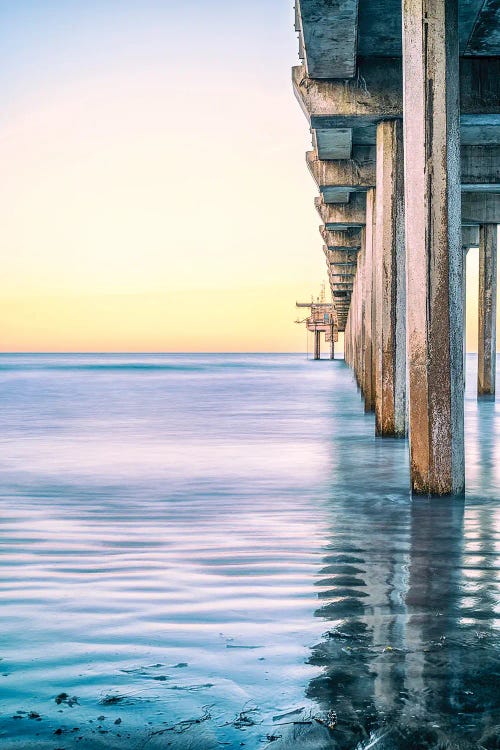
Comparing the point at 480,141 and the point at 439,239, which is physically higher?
the point at 480,141

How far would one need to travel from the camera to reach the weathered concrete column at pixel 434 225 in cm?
712

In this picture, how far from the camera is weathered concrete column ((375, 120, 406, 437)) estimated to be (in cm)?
1228

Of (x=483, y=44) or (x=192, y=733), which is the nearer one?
(x=192, y=733)

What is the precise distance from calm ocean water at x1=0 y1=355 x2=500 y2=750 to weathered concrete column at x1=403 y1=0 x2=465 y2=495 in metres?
0.80

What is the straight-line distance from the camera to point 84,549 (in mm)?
5781

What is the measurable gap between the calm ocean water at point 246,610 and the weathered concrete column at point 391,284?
122 inches

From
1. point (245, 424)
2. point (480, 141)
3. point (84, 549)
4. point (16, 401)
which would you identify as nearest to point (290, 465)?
point (84, 549)

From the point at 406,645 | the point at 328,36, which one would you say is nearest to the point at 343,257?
the point at 328,36

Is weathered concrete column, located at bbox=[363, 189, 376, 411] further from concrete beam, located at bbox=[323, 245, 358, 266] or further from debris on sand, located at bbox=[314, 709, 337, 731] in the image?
debris on sand, located at bbox=[314, 709, 337, 731]

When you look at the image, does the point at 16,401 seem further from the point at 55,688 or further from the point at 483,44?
the point at 55,688

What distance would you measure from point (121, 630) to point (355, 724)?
1.40 meters

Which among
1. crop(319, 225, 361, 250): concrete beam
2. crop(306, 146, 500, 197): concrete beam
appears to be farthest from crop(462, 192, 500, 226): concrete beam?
crop(306, 146, 500, 197): concrete beam

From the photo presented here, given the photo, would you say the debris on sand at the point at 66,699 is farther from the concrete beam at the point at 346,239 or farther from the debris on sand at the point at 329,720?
the concrete beam at the point at 346,239

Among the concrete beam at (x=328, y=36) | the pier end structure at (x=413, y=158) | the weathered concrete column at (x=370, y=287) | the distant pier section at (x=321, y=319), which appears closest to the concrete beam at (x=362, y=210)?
the pier end structure at (x=413, y=158)
